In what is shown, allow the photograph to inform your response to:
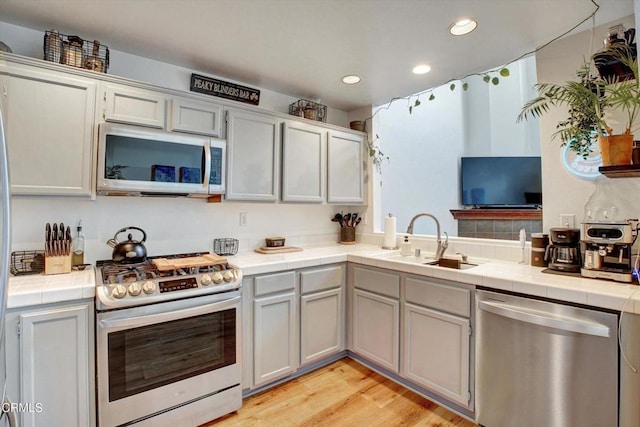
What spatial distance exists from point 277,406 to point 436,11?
2650 mm

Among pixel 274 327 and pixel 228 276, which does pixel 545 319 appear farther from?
pixel 228 276

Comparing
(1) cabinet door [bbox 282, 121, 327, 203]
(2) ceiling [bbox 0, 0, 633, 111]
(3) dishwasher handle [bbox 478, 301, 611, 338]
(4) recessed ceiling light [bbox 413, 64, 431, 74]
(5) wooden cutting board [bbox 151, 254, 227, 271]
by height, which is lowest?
(3) dishwasher handle [bbox 478, 301, 611, 338]

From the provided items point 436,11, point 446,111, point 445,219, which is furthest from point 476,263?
point 446,111

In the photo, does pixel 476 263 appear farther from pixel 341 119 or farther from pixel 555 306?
Answer: pixel 341 119

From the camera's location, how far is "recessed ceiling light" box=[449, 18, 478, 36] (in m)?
1.86

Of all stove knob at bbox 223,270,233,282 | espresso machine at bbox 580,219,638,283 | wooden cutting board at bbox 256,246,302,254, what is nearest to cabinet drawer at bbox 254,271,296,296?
stove knob at bbox 223,270,233,282

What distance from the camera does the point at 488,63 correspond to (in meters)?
2.40

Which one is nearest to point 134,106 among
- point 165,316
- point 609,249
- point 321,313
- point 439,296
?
point 165,316

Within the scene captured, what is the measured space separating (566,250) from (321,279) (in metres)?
1.64

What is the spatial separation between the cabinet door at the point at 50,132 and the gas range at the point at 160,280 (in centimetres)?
55

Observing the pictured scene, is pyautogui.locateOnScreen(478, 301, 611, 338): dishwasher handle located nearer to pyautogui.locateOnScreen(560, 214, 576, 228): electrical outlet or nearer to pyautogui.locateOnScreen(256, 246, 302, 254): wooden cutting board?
pyautogui.locateOnScreen(560, 214, 576, 228): electrical outlet

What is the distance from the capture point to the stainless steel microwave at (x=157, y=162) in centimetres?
188

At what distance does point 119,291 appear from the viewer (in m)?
1.64

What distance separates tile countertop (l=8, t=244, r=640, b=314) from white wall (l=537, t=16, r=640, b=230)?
1.55ft
